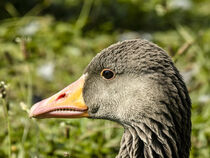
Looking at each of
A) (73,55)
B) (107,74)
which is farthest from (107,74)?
(73,55)

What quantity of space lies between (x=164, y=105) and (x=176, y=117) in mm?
173

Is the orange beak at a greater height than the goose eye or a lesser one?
lesser

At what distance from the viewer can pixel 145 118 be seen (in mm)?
3928

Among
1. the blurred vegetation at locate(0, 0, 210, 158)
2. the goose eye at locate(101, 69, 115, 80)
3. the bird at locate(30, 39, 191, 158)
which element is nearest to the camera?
the bird at locate(30, 39, 191, 158)

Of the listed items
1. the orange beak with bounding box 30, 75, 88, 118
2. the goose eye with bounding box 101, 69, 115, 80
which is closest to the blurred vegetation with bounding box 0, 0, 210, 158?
the orange beak with bounding box 30, 75, 88, 118

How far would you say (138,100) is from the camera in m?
3.96

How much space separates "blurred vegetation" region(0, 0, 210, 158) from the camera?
5.22 metres

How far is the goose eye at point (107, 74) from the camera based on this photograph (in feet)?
13.6

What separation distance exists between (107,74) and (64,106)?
51 cm

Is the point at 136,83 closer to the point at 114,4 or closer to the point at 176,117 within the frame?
the point at 176,117

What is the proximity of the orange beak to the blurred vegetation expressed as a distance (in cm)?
17

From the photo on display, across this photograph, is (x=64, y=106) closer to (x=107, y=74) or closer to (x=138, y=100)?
(x=107, y=74)

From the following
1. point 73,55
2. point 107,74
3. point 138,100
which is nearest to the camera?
point 138,100

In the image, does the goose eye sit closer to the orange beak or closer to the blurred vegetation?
the orange beak
